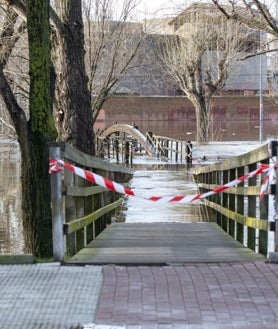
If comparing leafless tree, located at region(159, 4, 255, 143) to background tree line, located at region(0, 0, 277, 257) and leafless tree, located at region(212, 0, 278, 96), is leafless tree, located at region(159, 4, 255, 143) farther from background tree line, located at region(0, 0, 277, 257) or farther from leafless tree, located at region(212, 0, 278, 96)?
leafless tree, located at region(212, 0, 278, 96)

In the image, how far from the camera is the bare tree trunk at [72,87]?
11008 mm

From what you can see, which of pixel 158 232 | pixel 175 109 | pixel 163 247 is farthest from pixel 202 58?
pixel 163 247

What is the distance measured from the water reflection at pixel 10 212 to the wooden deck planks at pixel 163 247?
87.3 inches

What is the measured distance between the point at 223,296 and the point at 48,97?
270cm

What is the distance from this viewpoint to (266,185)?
5.63m

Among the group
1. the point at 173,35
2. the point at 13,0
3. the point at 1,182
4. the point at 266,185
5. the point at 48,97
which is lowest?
the point at 1,182

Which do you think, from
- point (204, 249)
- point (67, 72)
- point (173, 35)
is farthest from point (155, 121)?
Result: point (204, 249)

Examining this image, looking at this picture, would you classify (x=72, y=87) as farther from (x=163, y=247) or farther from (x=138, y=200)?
(x=163, y=247)

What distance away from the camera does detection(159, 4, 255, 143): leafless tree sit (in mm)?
A: 37688

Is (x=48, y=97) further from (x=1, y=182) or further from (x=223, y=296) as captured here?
(x=1, y=182)

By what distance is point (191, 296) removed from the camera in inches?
173

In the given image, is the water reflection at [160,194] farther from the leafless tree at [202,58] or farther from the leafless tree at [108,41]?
the leafless tree at [202,58]

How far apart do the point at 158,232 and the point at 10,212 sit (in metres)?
6.57

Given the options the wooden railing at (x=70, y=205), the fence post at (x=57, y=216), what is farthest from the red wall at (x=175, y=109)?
the fence post at (x=57, y=216)
